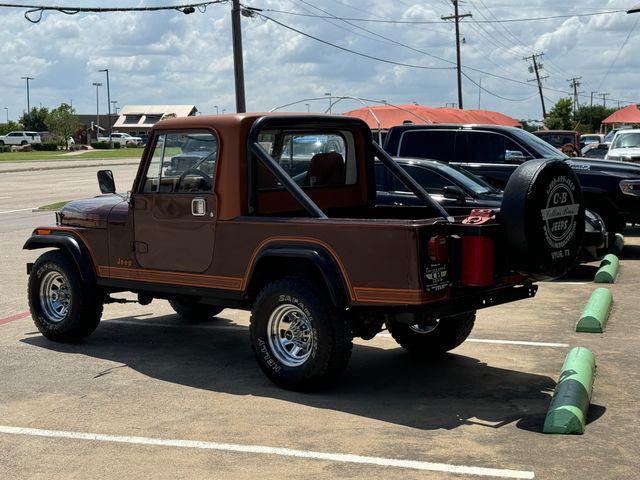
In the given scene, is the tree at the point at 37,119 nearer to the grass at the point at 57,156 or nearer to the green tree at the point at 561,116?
the grass at the point at 57,156

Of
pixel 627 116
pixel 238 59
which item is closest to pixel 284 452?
pixel 238 59

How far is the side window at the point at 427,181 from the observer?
1208 centimetres

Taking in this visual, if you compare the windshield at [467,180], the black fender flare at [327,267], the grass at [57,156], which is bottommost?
the black fender flare at [327,267]

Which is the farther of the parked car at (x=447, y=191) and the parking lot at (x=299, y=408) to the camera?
the parked car at (x=447, y=191)

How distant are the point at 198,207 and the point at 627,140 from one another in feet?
62.7

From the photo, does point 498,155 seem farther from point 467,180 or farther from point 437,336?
point 437,336

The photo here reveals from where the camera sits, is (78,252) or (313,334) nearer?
(313,334)

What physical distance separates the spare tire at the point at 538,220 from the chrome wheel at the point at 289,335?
1565 millimetres

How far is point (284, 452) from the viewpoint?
222 inches

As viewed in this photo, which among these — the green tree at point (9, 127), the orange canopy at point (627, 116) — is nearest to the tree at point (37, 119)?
the green tree at point (9, 127)

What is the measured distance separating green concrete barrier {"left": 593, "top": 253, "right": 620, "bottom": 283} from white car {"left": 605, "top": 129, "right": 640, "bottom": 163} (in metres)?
10.3

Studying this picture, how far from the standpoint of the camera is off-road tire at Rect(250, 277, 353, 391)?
21.9 feet

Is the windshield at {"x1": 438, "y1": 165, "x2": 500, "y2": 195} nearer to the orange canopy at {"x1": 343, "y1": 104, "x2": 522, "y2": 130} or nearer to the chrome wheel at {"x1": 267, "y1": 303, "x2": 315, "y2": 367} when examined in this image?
the chrome wheel at {"x1": 267, "y1": 303, "x2": 315, "y2": 367}

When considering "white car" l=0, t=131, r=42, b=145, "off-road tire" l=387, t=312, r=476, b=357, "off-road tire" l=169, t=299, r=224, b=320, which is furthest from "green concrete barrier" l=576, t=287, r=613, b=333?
"white car" l=0, t=131, r=42, b=145
